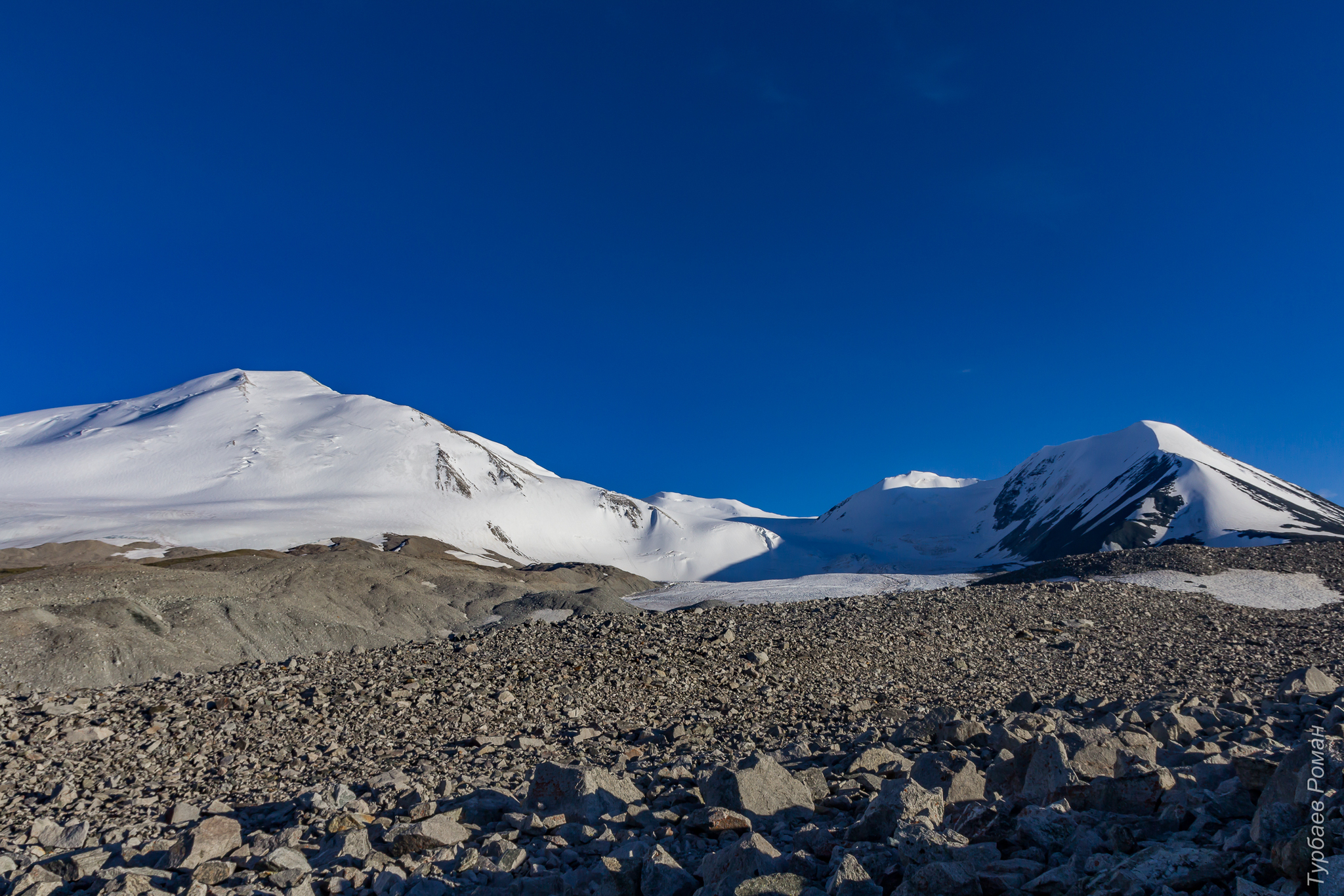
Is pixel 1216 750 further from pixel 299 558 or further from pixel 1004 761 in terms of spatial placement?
pixel 299 558

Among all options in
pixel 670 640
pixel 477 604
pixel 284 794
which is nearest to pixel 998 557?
pixel 477 604

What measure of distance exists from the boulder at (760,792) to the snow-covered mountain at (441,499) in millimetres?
89526

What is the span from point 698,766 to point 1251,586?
3236 centimetres

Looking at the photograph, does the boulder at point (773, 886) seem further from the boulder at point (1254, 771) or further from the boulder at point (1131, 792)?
the boulder at point (1254, 771)

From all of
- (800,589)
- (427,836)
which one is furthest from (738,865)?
(800,589)

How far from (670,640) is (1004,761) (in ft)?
37.6

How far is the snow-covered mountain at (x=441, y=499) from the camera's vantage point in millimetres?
97188

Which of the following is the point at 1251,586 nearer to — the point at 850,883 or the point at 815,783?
the point at 815,783

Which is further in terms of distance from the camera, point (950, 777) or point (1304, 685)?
point (1304, 685)

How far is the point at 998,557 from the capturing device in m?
155

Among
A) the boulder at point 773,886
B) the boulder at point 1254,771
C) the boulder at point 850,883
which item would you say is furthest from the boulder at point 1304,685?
the boulder at point 773,886

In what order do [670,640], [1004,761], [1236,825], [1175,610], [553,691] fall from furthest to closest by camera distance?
[1175,610] → [670,640] → [553,691] → [1004,761] → [1236,825]

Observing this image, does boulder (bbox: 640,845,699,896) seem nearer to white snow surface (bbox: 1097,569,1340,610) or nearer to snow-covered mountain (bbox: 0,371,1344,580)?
white snow surface (bbox: 1097,569,1340,610)

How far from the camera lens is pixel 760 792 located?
716 cm
